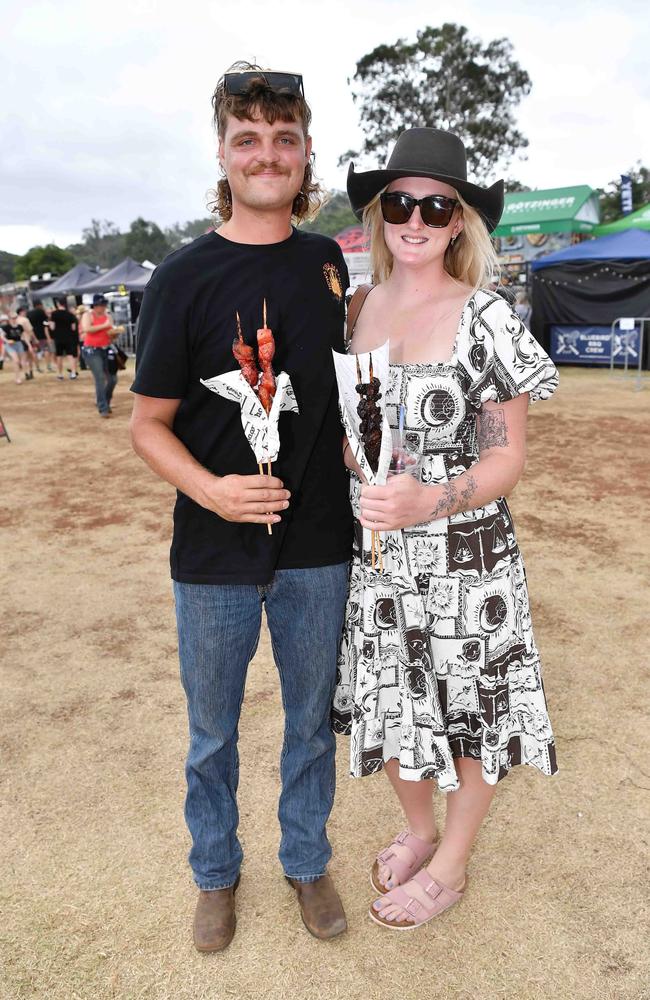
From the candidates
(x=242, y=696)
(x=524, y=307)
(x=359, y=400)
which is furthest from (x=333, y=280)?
(x=524, y=307)

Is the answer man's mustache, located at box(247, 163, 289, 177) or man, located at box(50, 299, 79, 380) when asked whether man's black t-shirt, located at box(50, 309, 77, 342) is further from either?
man's mustache, located at box(247, 163, 289, 177)

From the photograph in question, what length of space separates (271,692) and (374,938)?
1.57m

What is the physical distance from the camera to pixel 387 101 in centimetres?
3600

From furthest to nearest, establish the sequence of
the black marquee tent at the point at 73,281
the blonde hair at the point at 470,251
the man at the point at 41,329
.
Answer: the black marquee tent at the point at 73,281
the man at the point at 41,329
the blonde hair at the point at 470,251

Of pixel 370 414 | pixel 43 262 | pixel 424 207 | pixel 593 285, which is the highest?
pixel 43 262

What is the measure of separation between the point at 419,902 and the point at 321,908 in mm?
319

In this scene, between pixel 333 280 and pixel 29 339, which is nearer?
pixel 333 280

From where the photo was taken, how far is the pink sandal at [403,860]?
8.20ft

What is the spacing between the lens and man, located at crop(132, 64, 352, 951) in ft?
6.29

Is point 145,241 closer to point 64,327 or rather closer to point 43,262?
point 43,262

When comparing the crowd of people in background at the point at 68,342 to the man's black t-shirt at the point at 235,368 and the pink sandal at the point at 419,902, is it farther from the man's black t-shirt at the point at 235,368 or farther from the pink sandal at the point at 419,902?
the pink sandal at the point at 419,902

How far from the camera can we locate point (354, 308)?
2.30 metres

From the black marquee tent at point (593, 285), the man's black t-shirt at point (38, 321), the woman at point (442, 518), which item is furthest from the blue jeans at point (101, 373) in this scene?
the black marquee tent at point (593, 285)

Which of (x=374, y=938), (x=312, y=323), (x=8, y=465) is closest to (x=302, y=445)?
(x=312, y=323)
